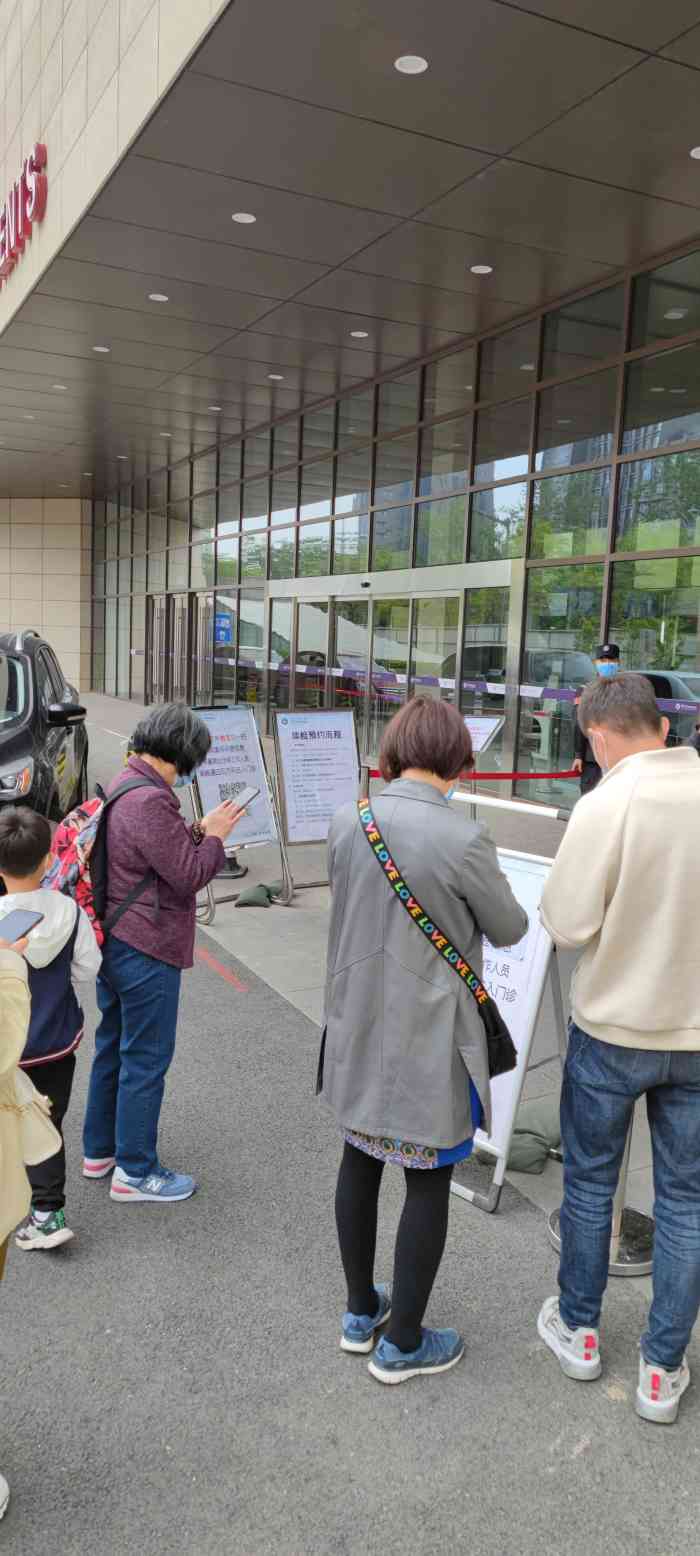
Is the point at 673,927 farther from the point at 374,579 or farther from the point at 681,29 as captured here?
the point at 374,579

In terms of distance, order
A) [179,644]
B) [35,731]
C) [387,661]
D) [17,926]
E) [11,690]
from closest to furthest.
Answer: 1. [17,926]
2. [35,731]
3. [11,690]
4. [387,661]
5. [179,644]

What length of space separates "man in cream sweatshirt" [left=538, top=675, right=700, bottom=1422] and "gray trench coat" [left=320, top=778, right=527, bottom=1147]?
0.23 m

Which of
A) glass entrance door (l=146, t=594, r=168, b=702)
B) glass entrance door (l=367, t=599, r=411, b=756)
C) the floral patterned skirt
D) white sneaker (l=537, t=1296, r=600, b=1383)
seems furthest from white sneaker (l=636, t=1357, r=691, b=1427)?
glass entrance door (l=146, t=594, r=168, b=702)

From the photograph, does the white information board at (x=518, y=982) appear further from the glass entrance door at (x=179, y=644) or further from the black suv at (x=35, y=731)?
the glass entrance door at (x=179, y=644)

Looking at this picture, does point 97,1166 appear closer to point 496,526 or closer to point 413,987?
point 413,987

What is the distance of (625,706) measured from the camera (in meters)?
2.69

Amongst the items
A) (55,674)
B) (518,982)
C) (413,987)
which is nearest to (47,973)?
(413,987)

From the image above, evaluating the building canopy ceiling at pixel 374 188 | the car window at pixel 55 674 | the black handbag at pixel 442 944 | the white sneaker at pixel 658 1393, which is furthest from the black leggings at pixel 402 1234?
the car window at pixel 55 674

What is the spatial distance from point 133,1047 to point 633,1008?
5.75ft

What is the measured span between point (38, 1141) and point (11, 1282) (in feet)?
A: 4.09

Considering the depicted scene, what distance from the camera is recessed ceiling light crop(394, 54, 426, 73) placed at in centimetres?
642

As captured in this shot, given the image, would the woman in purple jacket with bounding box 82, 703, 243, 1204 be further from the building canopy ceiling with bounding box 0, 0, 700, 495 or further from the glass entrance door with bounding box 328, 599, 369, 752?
the glass entrance door with bounding box 328, 599, 369, 752

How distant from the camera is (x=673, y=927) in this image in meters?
2.50

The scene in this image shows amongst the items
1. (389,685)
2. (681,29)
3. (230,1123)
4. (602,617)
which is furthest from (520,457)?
(230,1123)
